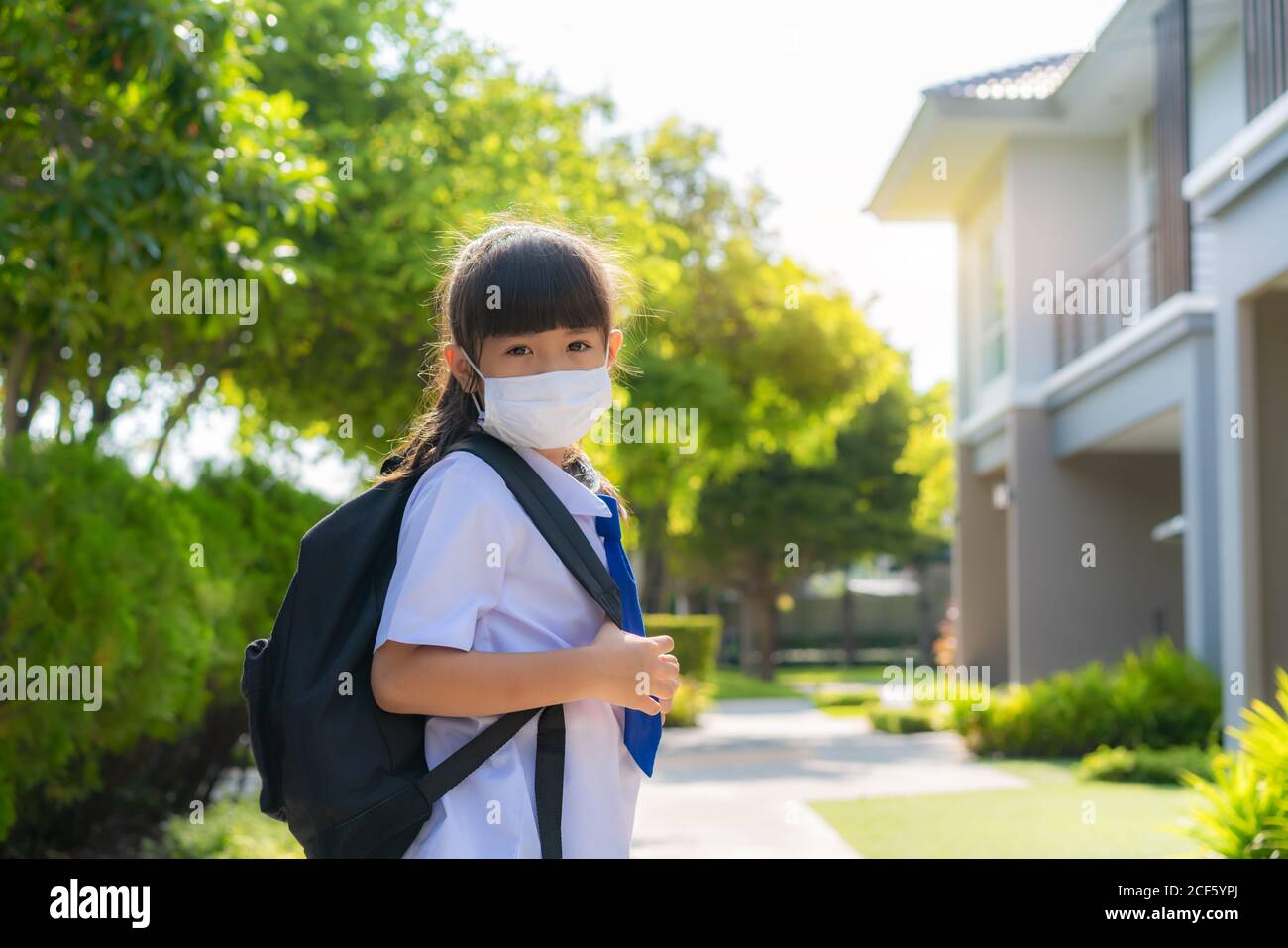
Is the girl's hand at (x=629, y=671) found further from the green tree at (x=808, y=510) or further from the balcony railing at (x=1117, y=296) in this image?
the green tree at (x=808, y=510)

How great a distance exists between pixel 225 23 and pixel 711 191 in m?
17.2

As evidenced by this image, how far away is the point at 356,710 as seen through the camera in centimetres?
179

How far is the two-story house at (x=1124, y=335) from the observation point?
10.1 metres

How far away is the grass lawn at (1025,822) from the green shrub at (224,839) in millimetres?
3496

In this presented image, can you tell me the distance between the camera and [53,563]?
6.66 m

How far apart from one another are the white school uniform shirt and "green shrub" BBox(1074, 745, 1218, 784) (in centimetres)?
1075

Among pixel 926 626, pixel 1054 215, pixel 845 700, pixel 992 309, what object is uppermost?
pixel 1054 215

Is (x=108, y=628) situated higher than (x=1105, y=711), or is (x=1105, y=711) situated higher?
(x=108, y=628)

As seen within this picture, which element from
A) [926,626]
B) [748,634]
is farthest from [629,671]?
[926,626]

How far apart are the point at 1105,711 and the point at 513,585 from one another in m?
13.3
